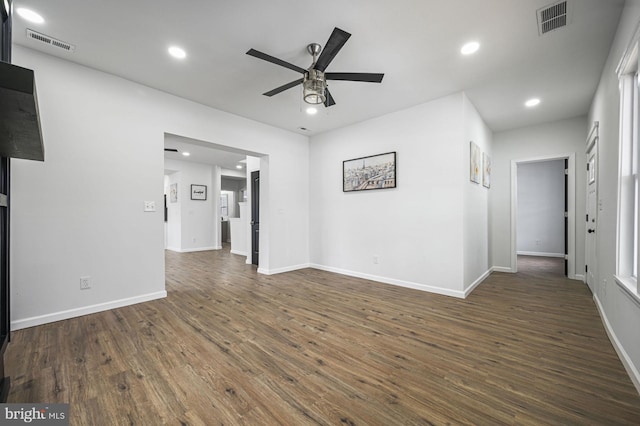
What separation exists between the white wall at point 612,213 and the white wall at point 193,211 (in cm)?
864

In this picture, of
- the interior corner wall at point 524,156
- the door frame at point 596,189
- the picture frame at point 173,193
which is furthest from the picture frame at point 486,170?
the picture frame at point 173,193

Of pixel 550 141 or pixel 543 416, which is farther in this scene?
pixel 550 141

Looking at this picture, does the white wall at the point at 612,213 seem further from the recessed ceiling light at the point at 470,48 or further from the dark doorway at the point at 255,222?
the dark doorway at the point at 255,222

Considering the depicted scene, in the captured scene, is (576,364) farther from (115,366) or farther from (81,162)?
(81,162)

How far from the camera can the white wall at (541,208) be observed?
22.5 ft

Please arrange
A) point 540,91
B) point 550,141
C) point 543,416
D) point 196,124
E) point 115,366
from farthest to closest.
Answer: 1. point 550,141
2. point 196,124
3. point 540,91
4. point 115,366
5. point 543,416

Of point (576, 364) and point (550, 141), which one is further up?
point (550, 141)

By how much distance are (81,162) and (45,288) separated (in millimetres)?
1367

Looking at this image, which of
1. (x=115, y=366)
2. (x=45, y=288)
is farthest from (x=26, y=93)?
(x=45, y=288)

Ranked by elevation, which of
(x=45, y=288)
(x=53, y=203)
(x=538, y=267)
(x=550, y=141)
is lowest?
(x=538, y=267)

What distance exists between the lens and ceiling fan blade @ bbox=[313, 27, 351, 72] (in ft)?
6.57

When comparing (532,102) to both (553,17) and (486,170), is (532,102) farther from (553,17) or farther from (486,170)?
(553,17)

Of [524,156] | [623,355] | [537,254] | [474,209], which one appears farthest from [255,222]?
[537,254]

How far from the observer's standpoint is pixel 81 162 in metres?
2.93
